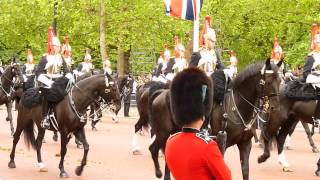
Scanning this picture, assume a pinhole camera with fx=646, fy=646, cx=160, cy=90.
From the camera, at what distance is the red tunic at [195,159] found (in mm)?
4273

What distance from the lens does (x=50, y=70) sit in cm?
1258

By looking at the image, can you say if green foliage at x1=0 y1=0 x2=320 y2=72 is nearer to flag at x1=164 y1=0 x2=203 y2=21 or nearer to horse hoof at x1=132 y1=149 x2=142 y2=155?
horse hoof at x1=132 y1=149 x2=142 y2=155

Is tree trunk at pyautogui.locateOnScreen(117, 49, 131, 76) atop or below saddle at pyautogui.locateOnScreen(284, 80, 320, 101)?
below

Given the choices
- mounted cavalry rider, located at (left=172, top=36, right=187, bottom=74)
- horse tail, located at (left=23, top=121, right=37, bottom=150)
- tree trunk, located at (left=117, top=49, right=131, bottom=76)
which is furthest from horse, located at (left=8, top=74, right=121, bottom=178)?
tree trunk, located at (left=117, top=49, right=131, bottom=76)

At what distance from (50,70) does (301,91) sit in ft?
17.1

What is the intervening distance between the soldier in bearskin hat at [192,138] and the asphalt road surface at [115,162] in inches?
274

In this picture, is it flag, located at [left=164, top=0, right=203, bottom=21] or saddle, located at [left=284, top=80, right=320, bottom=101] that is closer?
flag, located at [left=164, top=0, right=203, bottom=21]

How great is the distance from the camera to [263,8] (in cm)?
3108

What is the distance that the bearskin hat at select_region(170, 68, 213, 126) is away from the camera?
4574 millimetres

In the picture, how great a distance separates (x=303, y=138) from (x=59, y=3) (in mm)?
17972

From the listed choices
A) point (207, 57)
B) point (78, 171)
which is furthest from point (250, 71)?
point (78, 171)

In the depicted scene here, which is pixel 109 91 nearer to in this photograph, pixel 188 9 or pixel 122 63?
pixel 188 9

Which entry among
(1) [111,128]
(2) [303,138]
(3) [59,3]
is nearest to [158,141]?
(2) [303,138]

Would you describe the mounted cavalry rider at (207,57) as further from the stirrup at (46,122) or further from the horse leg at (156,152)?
the stirrup at (46,122)
